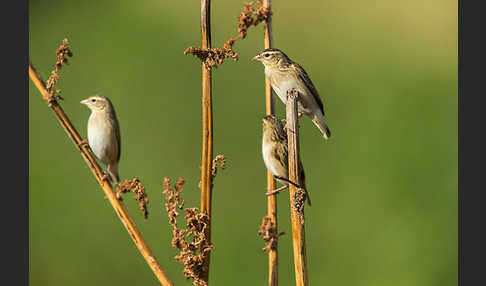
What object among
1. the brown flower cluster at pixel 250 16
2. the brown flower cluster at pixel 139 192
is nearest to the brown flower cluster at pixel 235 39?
the brown flower cluster at pixel 250 16

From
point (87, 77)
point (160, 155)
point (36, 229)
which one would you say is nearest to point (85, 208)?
point (36, 229)

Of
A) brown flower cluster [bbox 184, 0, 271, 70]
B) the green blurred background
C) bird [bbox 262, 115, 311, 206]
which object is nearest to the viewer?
brown flower cluster [bbox 184, 0, 271, 70]

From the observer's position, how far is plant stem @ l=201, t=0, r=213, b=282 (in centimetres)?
109

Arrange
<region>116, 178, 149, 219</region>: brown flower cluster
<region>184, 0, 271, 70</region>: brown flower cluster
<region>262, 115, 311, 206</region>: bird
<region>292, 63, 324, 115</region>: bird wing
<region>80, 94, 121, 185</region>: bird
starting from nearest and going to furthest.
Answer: <region>184, 0, 271, 70</region>: brown flower cluster < <region>116, 178, 149, 219</region>: brown flower cluster < <region>262, 115, 311, 206</region>: bird < <region>292, 63, 324, 115</region>: bird wing < <region>80, 94, 121, 185</region>: bird

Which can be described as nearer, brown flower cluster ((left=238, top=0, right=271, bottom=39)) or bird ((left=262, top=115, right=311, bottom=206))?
brown flower cluster ((left=238, top=0, right=271, bottom=39))

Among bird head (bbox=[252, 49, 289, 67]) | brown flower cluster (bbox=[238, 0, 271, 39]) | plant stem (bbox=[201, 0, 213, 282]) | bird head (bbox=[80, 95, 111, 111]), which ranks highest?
bird head (bbox=[80, 95, 111, 111])

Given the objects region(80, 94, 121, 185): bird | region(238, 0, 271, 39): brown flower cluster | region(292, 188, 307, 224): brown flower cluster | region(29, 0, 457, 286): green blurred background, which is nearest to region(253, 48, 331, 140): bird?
region(238, 0, 271, 39): brown flower cluster

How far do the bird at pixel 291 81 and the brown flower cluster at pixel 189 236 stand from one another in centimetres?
57

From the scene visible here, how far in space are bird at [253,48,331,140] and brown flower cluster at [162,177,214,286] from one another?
1.87 ft

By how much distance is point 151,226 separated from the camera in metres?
3.11

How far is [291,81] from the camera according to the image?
1767mm

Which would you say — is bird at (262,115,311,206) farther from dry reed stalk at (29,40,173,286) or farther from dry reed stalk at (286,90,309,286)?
dry reed stalk at (29,40,173,286)

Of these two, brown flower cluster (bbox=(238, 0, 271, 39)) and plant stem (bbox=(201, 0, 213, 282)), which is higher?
brown flower cluster (bbox=(238, 0, 271, 39))

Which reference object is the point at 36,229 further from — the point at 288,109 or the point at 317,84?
the point at 288,109
